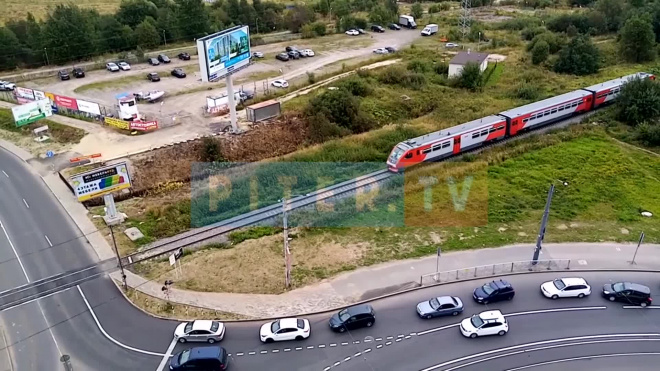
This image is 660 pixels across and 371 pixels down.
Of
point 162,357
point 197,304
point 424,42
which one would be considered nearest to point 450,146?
point 197,304

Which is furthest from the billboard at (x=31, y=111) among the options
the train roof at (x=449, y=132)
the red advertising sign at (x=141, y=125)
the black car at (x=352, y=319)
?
the black car at (x=352, y=319)

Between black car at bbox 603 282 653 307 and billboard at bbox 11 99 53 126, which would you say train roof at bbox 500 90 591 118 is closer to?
black car at bbox 603 282 653 307

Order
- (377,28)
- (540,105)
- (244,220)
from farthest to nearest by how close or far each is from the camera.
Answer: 1. (377,28)
2. (540,105)
3. (244,220)

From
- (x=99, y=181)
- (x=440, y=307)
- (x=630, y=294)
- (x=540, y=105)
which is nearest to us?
(x=440, y=307)

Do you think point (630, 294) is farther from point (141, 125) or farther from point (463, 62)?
point (463, 62)

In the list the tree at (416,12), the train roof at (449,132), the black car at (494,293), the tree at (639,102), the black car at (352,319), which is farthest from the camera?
the tree at (416,12)

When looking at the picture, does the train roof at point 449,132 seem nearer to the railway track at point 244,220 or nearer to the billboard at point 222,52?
the railway track at point 244,220

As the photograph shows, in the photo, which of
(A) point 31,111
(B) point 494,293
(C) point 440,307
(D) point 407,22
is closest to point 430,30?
(D) point 407,22
